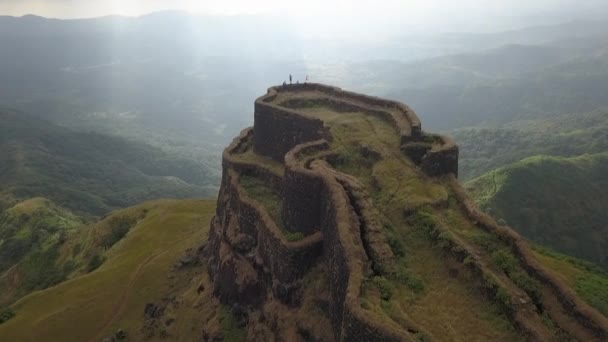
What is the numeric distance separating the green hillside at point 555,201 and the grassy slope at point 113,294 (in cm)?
5035

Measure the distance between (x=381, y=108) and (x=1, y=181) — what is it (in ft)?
501

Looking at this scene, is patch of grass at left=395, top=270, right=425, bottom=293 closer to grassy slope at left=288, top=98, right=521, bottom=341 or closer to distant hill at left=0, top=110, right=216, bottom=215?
grassy slope at left=288, top=98, right=521, bottom=341

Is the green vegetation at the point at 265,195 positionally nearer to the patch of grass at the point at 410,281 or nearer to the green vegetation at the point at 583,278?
the patch of grass at the point at 410,281

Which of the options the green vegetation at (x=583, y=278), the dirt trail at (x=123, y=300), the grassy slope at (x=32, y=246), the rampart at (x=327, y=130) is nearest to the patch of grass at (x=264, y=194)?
the rampart at (x=327, y=130)

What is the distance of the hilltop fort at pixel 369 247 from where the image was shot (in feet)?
53.6

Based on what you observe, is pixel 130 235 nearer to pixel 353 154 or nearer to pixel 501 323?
pixel 353 154

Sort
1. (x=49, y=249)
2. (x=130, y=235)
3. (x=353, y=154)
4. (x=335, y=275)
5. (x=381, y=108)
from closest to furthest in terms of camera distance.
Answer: (x=335, y=275)
(x=353, y=154)
(x=381, y=108)
(x=130, y=235)
(x=49, y=249)

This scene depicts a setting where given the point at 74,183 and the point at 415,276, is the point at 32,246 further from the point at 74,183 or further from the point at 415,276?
the point at 74,183

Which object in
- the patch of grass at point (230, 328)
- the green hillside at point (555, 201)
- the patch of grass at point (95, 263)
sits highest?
the patch of grass at point (230, 328)

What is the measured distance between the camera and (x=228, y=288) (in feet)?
92.9

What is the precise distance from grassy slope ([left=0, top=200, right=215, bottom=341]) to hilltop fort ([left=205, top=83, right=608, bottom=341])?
6849mm

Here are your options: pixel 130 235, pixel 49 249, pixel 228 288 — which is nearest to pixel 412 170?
pixel 228 288

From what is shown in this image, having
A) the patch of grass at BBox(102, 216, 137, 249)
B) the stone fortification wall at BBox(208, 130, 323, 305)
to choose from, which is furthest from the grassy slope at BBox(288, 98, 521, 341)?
the patch of grass at BBox(102, 216, 137, 249)

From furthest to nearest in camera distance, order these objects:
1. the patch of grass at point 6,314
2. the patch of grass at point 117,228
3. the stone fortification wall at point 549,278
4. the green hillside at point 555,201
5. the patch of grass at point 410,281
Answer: the green hillside at point 555,201
the patch of grass at point 117,228
the patch of grass at point 6,314
the patch of grass at point 410,281
the stone fortification wall at point 549,278
